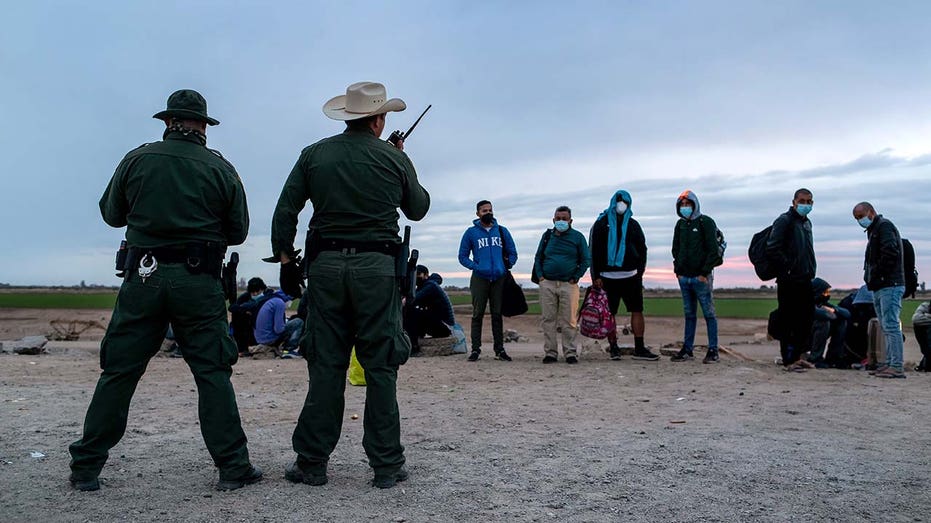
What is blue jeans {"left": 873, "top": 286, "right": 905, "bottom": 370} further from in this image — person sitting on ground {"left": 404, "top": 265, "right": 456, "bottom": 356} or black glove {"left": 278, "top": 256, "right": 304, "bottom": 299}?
black glove {"left": 278, "top": 256, "right": 304, "bottom": 299}

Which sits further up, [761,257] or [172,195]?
[172,195]

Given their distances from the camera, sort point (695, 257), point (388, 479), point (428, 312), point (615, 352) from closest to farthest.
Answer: point (388, 479) < point (695, 257) < point (615, 352) < point (428, 312)

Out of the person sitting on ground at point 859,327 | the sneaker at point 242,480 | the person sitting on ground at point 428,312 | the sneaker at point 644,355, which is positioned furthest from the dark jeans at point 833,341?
the sneaker at point 242,480

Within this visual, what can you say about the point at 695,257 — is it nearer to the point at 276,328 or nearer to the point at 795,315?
the point at 795,315

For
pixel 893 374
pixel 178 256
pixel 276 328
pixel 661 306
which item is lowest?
pixel 661 306

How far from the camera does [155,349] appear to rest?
179 inches

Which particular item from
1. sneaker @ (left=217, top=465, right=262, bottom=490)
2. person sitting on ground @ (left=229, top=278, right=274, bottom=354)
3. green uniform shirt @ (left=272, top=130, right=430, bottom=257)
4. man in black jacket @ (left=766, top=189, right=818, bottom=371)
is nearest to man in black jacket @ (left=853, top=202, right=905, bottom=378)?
man in black jacket @ (left=766, top=189, right=818, bottom=371)

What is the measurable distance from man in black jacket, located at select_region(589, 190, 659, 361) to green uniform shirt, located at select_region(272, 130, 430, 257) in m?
7.08

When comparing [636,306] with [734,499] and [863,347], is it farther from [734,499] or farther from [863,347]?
[734,499]

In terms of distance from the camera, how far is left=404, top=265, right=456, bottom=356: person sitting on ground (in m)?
12.3

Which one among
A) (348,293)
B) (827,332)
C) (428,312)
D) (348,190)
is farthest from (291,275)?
(827,332)

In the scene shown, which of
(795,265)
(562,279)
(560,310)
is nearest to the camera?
(795,265)

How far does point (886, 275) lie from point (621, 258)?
134 inches

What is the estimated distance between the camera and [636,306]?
37.9 feet
